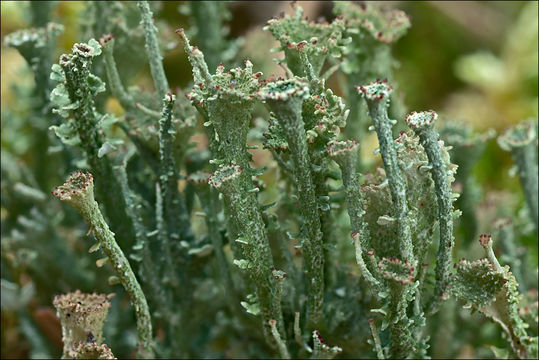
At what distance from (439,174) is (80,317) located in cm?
53

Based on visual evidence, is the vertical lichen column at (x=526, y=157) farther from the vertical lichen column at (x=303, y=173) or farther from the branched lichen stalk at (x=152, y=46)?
the branched lichen stalk at (x=152, y=46)

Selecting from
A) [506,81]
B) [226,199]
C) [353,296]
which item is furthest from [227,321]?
[506,81]

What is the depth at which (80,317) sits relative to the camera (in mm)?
896

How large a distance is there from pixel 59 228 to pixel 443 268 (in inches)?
34.1

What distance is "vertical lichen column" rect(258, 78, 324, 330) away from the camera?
75cm

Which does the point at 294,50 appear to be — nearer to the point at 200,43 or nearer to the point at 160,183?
the point at 160,183

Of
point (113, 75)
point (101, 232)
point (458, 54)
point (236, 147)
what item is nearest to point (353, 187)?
point (236, 147)

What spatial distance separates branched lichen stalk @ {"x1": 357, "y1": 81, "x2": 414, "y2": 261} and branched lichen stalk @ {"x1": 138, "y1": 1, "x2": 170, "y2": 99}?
367 millimetres

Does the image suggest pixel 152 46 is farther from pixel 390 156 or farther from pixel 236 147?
pixel 390 156

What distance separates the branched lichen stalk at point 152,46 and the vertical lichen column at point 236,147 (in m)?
0.18

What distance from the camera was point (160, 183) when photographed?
1.05 meters

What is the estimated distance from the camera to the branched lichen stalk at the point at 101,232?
813 millimetres

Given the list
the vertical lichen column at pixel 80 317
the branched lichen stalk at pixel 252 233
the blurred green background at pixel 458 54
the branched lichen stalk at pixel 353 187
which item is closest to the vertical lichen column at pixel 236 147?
the branched lichen stalk at pixel 252 233

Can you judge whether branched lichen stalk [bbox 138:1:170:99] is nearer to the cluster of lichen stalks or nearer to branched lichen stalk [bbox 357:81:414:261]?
the cluster of lichen stalks
